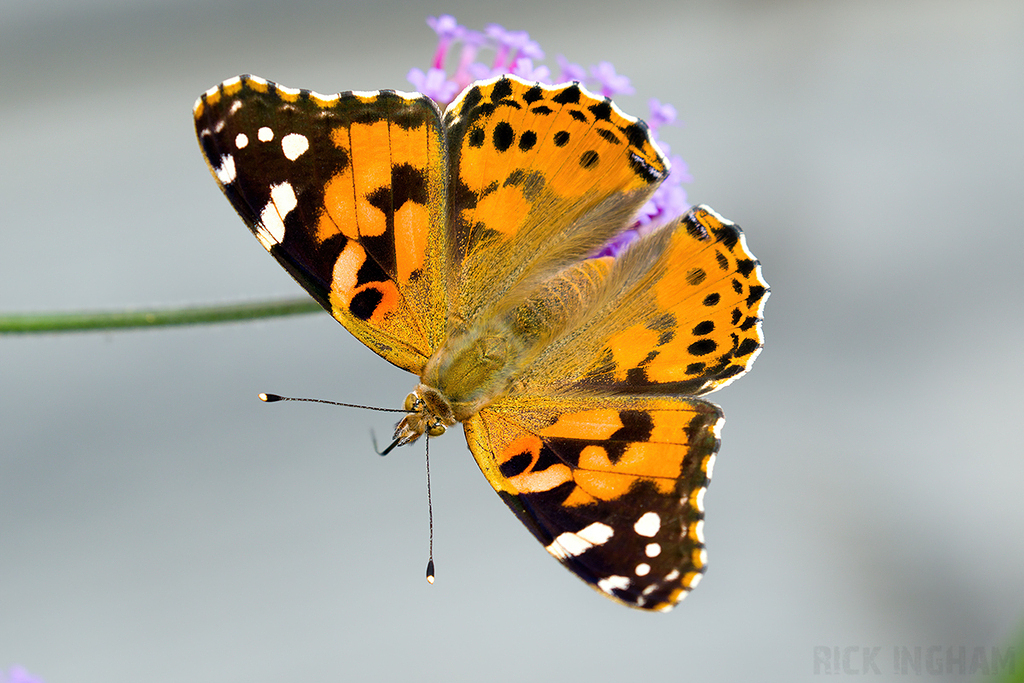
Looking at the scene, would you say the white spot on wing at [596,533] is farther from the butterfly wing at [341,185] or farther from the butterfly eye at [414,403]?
the butterfly wing at [341,185]

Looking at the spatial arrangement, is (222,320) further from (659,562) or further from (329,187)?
(659,562)

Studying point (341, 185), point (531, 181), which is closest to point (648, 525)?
point (531, 181)

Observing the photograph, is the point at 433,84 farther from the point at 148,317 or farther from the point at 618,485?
the point at 618,485

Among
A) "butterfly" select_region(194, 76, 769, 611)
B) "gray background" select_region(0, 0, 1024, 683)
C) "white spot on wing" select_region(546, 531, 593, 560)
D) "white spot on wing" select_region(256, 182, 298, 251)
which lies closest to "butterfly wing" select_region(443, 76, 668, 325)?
"butterfly" select_region(194, 76, 769, 611)

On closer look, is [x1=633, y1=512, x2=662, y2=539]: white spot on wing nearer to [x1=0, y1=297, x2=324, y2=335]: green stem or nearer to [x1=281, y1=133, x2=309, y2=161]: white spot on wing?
[x1=0, y1=297, x2=324, y2=335]: green stem

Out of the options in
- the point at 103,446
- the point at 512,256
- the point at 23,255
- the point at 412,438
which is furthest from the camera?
the point at 23,255

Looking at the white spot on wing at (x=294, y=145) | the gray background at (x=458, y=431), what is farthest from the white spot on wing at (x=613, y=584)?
the gray background at (x=458, y=431)

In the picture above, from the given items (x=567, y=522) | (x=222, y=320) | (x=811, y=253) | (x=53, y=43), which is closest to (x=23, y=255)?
(x=53, y=43)
